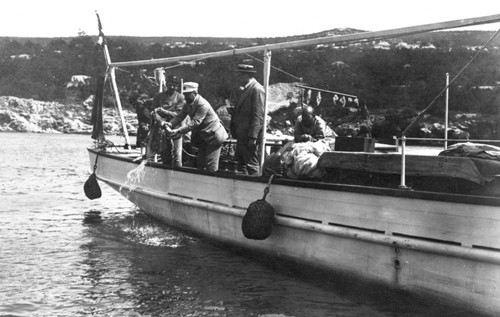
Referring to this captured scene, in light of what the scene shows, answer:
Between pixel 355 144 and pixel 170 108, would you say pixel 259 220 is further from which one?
pixel 170 108

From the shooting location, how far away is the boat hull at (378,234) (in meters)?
6.65

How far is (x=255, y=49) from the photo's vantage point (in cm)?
959

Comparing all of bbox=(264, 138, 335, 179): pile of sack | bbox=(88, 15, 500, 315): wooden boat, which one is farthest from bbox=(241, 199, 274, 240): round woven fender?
bbox=(264, 138, 335, 179): pile of sack

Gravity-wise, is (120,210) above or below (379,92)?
below

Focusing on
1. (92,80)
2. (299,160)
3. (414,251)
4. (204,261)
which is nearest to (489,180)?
(414,251)

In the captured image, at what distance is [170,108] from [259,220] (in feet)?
14.3

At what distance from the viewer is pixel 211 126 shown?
1070 centimetres

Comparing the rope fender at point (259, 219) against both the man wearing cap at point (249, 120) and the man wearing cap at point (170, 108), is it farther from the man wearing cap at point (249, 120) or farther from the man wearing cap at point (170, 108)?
the man wearing cap at point (170, 108)

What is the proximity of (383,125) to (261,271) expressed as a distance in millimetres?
10546

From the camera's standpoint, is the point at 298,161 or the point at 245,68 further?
Result: the point at 245,68

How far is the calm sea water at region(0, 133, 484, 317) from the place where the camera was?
762cm

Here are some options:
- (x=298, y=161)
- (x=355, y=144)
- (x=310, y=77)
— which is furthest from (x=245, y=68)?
(x=310, y=77)

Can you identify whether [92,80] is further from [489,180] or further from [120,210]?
[489,180]

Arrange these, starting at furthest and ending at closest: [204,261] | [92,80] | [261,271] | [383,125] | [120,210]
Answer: [92,80], [383,125], [120,210], [204,261], [261,271]
